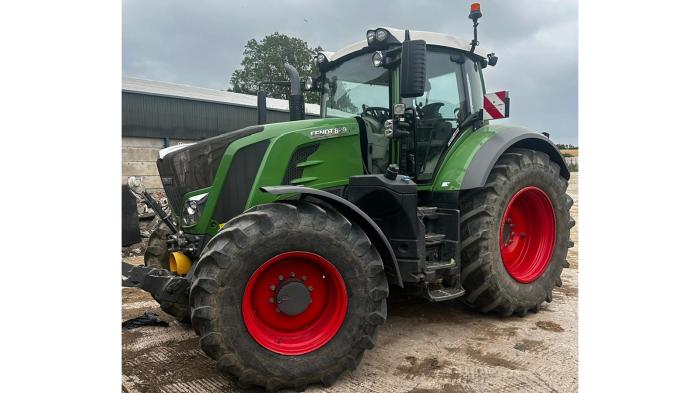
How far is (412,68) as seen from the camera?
357 cm

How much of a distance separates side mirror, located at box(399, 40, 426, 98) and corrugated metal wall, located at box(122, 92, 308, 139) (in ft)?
32.6

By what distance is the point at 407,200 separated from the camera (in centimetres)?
372

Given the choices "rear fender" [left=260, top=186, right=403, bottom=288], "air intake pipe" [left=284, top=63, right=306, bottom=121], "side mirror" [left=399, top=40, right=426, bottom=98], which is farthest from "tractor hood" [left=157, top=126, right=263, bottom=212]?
"air intake pipe" [left=284, top=63, right=306, bottom=121]

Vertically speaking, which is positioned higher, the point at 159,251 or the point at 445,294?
the point at 159,251

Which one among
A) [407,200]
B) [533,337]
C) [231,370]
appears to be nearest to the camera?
[231,370]

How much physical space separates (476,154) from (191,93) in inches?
482

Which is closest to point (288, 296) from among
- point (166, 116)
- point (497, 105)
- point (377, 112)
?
point (377, 112)

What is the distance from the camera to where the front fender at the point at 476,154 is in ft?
13.8

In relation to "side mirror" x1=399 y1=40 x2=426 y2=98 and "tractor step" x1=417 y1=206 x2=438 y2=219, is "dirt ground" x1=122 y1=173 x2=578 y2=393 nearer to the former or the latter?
"tractor step" x1=417 y1=206 x2=438 y2=219

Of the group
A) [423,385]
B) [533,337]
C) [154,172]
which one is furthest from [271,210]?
[154,172]

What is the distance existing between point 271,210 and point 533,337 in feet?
8.04

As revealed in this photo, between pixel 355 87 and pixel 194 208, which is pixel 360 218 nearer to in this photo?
pixel 194 208

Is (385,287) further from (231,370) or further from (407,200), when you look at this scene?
(231,370)

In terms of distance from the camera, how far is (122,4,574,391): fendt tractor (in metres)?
2.96
